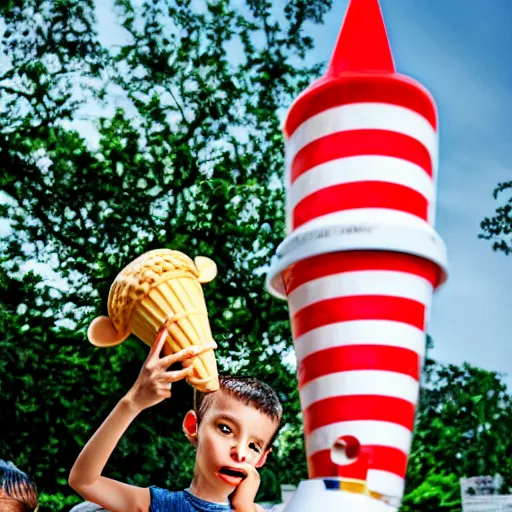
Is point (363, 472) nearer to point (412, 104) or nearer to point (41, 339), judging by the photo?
point (412, 104)

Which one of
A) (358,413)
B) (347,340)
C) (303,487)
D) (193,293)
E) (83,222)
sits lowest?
(303,487)

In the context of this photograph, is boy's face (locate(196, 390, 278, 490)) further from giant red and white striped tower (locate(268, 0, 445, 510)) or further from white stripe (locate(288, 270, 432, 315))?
white stripe (locate(288, 270, 432, 315))

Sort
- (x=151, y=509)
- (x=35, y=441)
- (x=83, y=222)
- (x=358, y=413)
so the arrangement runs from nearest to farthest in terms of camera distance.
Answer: (x=358, y=413), (x=151, y=509), (x=35, y=441), (x=83, y=222)

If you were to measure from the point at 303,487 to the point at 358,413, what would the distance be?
0.18m

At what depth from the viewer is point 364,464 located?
1553mm

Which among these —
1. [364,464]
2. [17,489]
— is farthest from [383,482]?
[17,489]

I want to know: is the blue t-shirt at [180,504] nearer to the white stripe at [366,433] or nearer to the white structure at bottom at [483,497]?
the white stripe at [366,433]

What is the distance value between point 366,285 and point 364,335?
0.30ft

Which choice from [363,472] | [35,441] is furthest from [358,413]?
[35,441]

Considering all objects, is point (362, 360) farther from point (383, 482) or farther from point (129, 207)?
point (129, 207)

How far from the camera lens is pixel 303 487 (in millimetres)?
1582

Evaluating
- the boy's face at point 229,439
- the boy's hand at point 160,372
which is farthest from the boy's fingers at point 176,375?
the boy's face at point 229,439

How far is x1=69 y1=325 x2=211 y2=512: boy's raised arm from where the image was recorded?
1.88m

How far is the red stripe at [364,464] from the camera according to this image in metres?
1.55
